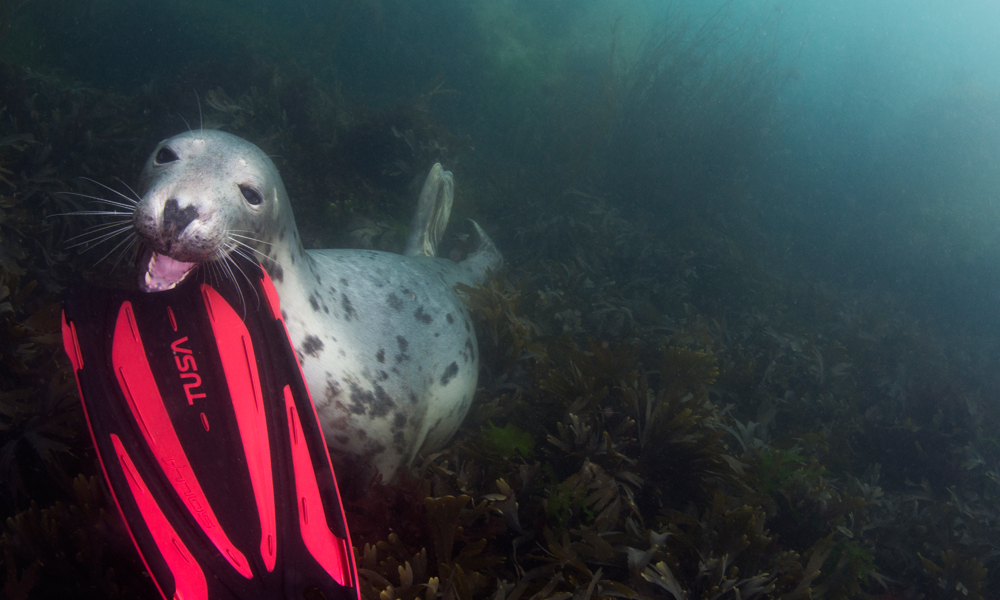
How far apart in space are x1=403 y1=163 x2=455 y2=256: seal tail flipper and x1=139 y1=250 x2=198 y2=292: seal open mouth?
196 cm

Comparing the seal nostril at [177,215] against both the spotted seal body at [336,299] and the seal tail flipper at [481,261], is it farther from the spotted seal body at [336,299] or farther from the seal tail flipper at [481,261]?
the seal tail flipper at [481,261]

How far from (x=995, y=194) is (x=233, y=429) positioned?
16.7 meters

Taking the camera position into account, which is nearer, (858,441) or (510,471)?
(510,471)

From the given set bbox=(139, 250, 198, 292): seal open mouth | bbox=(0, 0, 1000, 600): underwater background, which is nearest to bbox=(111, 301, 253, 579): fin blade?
bbox=(139, 250, 198, 292): seal open mouth

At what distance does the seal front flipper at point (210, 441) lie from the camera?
1087 millimetres

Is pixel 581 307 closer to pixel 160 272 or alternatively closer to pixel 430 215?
pixel 430 215

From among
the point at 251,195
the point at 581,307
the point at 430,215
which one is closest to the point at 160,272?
the point at 251,195

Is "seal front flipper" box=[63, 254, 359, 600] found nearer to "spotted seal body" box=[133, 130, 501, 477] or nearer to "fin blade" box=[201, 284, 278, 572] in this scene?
"fin blade" box=[201, 284, 278, 572]

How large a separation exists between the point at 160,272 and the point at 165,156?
370mm

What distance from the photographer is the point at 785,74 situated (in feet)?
29.8

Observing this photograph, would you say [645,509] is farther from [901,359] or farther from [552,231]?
[901,359]

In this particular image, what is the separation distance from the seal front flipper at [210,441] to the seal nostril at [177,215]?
0.76 feet

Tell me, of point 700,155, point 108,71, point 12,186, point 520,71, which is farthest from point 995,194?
point 108,71

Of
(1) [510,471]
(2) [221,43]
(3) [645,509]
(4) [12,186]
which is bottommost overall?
(3) [645,509]
